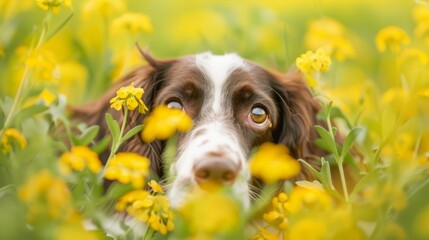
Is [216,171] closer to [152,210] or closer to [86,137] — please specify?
[152,210]

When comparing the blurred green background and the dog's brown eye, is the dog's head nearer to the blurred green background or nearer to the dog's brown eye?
the dog's brown eye

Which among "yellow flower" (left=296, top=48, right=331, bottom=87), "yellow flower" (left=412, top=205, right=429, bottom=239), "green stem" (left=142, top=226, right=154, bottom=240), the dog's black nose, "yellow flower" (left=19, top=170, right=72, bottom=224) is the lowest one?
"green stem" (left=142, top=226, right=154, bottom=240)

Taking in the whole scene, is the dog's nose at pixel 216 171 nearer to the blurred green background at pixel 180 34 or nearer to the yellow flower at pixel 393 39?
the blurred green background at pixel 180 34

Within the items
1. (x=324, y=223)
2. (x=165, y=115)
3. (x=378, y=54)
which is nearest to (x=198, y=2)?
(x=378, y=54)

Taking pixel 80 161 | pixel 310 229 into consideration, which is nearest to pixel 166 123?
pixel 80 161

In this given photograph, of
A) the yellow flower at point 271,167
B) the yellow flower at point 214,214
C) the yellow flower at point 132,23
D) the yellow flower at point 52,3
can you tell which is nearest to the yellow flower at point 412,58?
the yellow flower at point 271,167

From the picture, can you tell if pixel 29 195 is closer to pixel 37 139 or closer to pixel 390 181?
pixel 37 139

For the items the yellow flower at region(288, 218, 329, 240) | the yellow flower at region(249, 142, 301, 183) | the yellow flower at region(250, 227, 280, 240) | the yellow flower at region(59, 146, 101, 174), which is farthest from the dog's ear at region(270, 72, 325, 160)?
the yellow flower at region(288, 218, 329, 240)
